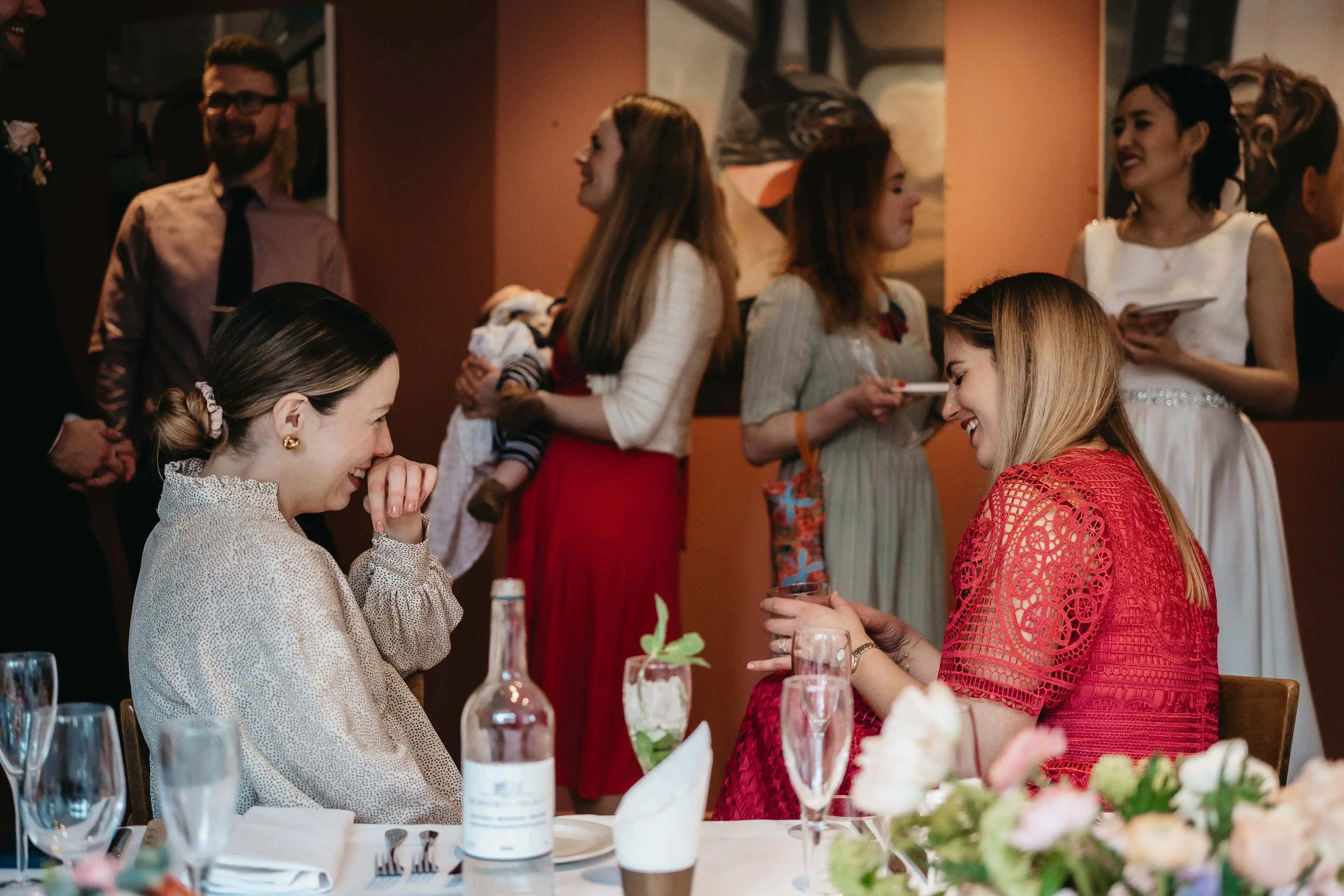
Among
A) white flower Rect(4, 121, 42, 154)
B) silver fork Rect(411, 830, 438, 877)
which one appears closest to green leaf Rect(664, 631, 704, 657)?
silver fork Rect(411, 830, 438, 877)

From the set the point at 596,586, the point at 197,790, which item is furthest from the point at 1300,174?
the point at 197,790

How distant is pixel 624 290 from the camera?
9.83 ft

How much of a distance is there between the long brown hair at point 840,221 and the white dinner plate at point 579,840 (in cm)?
206

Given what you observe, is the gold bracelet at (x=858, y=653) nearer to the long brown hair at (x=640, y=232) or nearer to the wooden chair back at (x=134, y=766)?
the wooden chair back at (x=134, y=766)

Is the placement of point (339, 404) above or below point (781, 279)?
below

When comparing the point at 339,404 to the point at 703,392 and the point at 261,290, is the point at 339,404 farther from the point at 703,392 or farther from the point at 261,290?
the point at 703,392

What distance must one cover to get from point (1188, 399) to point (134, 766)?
2438 mm

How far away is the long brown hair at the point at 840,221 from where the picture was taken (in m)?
3.27

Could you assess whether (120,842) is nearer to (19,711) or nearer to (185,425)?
(19,711)

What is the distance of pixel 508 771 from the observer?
1.03 m

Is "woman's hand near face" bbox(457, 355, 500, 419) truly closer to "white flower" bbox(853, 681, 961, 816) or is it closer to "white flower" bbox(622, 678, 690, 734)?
"white flower" bbox(622, 678, 690, 734)

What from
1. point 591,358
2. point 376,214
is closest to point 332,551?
point 591,358

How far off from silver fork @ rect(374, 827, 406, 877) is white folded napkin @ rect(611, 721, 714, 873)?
260mm

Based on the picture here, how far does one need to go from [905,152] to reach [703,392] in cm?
92
